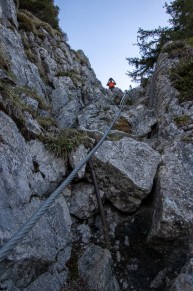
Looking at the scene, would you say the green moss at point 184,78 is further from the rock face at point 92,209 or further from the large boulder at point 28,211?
the large boulder at point 28,211

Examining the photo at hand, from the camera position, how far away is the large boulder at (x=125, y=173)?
20.2 ft

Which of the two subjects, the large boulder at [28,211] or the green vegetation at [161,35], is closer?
the large boulder at [28,211]

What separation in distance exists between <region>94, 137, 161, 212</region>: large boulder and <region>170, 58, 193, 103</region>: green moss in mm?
4068

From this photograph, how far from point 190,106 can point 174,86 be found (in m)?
1.63

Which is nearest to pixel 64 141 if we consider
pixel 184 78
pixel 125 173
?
pixel 125 173

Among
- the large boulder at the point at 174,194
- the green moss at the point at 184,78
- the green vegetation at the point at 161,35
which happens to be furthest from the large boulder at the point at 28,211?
the green vegetation at the point at 161,35

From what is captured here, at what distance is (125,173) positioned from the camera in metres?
6.20

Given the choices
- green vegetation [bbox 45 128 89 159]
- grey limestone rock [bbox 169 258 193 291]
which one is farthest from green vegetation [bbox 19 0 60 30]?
grey limestone rock [bbox 169 258 193 291]

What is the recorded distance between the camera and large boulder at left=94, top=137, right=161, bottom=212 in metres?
6.16

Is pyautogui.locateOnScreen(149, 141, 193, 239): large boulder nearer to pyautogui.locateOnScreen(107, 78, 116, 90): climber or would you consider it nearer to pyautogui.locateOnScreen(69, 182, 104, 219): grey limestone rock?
pyautogui.locateOnScreen(69, 182, 104, 219): grey limestone rock

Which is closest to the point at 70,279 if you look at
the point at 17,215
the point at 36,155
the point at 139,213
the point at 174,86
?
the point at 17,215

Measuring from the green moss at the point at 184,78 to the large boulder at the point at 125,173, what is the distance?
407 centimetres

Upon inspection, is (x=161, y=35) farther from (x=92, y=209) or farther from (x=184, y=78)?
(x=92, y=209)

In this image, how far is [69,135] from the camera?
691 centimetres
